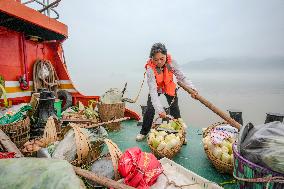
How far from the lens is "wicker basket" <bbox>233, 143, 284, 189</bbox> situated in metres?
1.88

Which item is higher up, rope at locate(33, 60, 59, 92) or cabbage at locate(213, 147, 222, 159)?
rope at locate(33, 60, 59, 92)

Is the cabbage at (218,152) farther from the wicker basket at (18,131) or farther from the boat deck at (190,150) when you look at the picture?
the wicker basket at (18,131)

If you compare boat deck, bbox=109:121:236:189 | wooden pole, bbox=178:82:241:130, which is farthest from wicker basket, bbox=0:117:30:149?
wooden pole, bbox=178:82:241:130

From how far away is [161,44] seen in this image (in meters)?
4.17

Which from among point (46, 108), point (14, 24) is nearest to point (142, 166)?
point (46, 108)

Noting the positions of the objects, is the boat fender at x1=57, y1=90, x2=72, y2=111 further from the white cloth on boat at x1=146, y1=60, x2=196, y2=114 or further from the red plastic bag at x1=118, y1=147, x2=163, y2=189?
the red plastic bag at x1=118, y1=147, x2=163, y2=189

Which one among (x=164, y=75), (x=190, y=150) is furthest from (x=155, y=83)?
(x=190, y=150)

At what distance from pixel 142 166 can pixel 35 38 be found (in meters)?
5.17

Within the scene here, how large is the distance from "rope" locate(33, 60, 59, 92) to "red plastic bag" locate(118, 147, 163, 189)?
14.3ft

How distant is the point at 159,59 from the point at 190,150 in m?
1.78

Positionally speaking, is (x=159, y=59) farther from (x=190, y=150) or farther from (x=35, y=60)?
(x=35, y=60)

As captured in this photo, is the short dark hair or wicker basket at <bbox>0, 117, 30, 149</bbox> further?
the short dark hair

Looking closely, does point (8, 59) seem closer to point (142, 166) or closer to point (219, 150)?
point (142, 166)

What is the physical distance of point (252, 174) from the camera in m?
2.03
